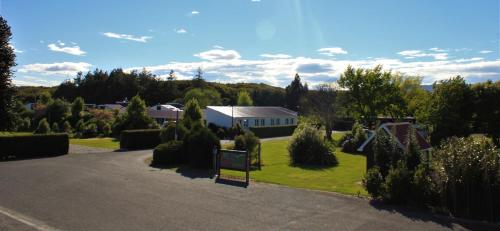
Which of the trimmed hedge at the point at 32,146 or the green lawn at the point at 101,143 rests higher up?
the trimmed hedge at the point at 32,146

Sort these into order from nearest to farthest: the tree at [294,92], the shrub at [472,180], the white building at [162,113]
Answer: the shrub at [472,180], the white building at [162,113], the tree at [294,92]

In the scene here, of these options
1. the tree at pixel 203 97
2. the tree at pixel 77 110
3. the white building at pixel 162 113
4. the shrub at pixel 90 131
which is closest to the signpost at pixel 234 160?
the shrub at pixel 90 131

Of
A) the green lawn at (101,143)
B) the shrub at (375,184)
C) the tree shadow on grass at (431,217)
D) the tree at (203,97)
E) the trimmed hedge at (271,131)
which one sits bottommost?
the green lawn at (101,143)

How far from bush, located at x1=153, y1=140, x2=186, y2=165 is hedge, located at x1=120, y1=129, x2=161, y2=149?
11.0 metres

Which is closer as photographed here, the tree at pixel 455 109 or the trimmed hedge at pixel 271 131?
the tree at pixel 455 109

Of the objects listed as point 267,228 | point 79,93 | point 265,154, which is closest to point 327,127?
point 265,154

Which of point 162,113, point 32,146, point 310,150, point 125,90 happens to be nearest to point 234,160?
point 310,150

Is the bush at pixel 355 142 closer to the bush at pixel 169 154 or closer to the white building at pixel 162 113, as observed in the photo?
the bush at pixel 169 154

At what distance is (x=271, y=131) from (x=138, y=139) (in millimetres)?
23534

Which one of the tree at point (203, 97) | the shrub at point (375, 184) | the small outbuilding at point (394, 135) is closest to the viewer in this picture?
the shrub at point (375, 184)

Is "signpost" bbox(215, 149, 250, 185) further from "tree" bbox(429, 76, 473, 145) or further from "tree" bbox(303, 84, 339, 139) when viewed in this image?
"tree" bbox(303, 84, 339, 139)

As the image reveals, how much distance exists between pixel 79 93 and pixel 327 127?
3550 inches

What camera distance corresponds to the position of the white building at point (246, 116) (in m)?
54.0

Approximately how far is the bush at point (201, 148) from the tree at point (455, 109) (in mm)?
17162
